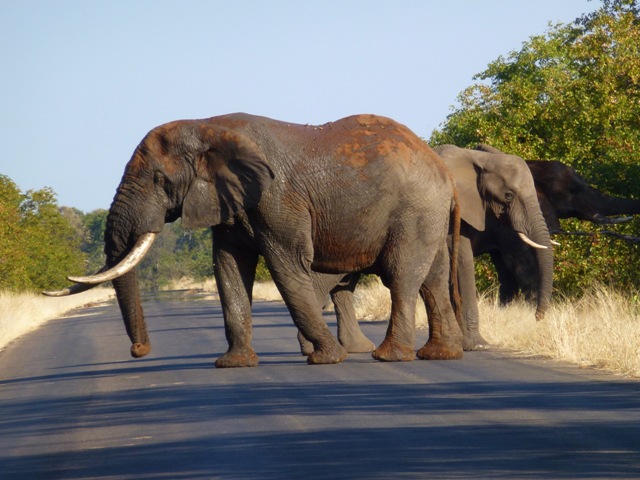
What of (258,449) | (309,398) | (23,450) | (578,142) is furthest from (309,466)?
(578,142)

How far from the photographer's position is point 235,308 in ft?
48.6

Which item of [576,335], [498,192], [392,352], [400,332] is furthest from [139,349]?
[498,192]

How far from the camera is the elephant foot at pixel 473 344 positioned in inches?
649

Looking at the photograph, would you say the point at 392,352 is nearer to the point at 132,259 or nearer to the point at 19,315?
the point at 132,259

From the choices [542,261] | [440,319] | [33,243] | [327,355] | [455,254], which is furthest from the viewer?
[33,243]

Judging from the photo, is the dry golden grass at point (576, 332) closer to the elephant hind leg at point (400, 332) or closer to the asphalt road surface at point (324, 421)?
the asphalt road surface at point (324, 421)

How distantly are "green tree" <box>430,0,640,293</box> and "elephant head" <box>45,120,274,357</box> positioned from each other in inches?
317

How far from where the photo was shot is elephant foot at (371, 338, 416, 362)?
14.7 meters

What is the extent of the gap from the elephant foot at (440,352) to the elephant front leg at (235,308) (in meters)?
1.91

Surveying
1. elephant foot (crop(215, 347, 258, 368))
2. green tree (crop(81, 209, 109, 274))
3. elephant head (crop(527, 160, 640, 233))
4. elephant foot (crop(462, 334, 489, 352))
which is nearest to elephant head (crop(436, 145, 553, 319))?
elephant foot (crop(462, 334, 489, 352))

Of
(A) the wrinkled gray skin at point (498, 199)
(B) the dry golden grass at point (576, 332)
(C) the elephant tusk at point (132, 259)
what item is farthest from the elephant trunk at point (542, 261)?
(C) the elephant tusk at point (132, 259)

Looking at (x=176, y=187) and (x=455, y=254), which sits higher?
(x=176, y=187)

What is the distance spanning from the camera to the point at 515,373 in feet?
41.8

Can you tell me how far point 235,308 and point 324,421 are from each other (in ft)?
17.3
